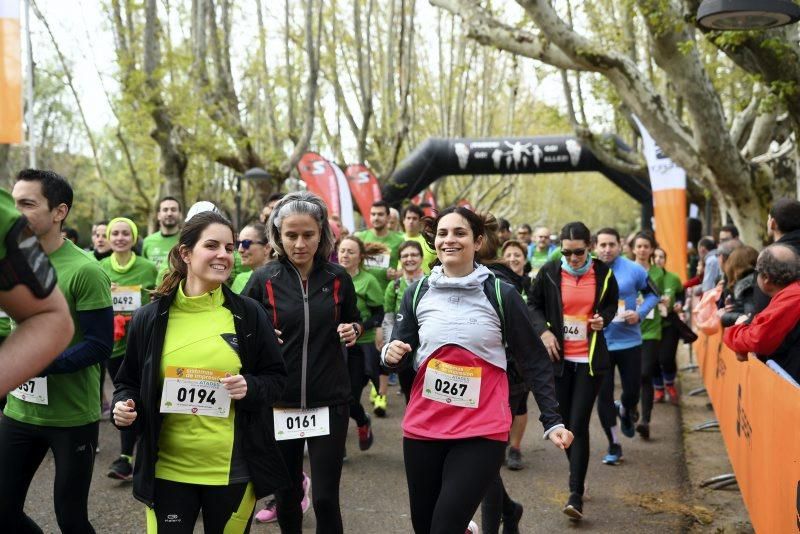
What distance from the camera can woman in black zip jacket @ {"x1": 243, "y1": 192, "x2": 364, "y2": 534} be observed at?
4520 mm

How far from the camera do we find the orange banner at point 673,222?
57.7ft

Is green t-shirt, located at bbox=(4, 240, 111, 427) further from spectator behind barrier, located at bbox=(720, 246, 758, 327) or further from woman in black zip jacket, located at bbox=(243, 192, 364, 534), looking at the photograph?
spectator behind barrier, located at bbox=(720, 246, 758, 327)

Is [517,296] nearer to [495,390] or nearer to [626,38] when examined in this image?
[495,390]

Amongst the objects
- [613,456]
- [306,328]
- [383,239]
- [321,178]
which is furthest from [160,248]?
[321,178]

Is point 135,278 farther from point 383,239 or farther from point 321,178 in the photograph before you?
point 321,178

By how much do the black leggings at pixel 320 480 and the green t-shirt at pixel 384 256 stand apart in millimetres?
4518

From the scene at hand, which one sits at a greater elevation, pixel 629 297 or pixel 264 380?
pixel 264 380

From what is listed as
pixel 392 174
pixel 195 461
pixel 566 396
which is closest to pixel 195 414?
pixel 195 461

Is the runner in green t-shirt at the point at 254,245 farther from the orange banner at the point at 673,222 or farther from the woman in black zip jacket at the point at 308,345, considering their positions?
the orange banner at the point at 673,222

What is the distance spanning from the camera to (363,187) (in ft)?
66.2

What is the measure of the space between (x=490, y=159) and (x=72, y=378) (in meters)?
21.6

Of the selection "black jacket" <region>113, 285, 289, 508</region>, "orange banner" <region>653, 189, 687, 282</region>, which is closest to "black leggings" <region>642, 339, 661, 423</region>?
"black jacket" <region>113, 285, 289, 508</region>

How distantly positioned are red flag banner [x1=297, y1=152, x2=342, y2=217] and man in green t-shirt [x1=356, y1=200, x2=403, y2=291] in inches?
252

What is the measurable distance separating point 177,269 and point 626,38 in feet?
49.5
